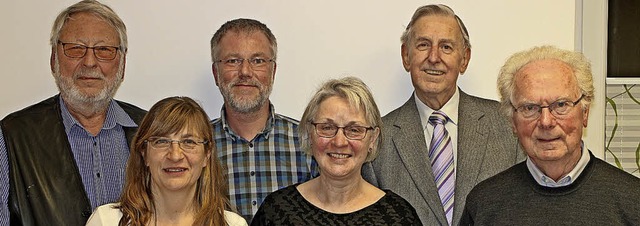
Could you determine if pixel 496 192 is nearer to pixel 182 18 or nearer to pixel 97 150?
pixel 97 150

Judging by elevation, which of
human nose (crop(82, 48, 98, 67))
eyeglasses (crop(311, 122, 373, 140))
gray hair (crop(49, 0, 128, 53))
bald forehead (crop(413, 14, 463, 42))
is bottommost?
eyeglasses (crop(311, 122, 373, 140))

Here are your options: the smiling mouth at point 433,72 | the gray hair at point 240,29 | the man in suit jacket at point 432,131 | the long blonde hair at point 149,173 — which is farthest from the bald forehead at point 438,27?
the long blonde hair at point 149,173

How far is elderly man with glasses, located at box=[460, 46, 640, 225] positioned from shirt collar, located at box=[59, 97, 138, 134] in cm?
151

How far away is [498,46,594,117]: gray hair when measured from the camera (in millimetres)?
2463

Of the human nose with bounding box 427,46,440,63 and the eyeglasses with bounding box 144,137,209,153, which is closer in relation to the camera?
the eyeglasses with bounding box 144,137,209,153

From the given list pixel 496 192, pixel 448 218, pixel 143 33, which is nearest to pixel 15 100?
pixel 143 33

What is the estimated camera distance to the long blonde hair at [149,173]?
263cm

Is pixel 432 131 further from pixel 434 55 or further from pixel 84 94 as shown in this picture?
pixel 84 94

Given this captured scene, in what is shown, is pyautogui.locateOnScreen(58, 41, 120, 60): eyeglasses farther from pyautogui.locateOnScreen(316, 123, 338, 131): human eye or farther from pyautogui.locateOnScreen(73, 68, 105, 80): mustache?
pyautogui.locateOnScreen(316, 123, 338, 131): human eye

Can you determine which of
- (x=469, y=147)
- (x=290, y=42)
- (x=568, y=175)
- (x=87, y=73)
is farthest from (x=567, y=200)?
(x=87, y=73)

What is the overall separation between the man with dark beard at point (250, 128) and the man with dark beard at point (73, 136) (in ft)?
1.32

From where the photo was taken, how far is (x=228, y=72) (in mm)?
3184

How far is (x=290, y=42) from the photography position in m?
3.80

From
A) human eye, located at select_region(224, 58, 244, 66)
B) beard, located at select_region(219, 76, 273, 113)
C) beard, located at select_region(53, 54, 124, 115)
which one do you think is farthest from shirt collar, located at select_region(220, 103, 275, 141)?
beard, located at select_region(53, 54, 124, 115)
